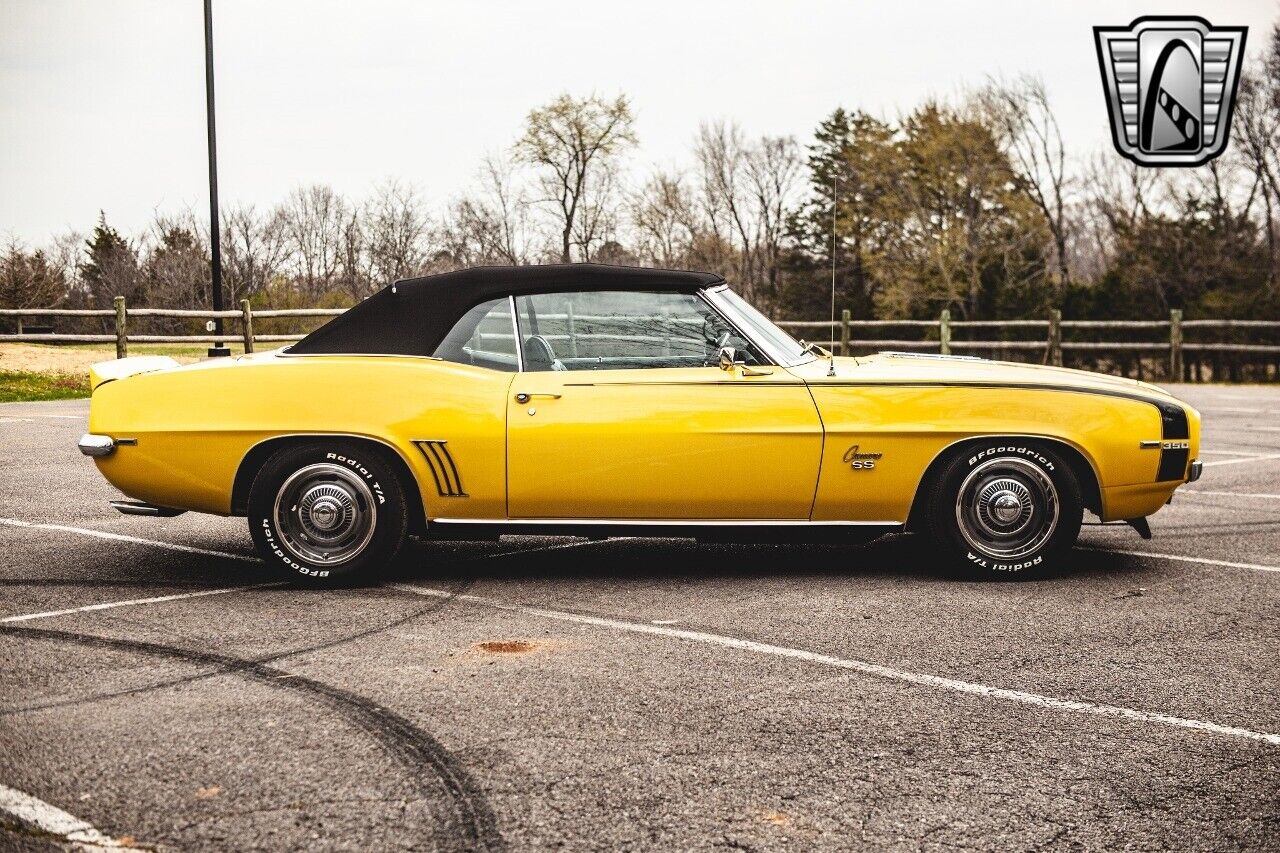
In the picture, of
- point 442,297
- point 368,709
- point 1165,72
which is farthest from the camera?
point 1165,72

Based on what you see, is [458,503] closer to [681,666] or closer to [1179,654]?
[681,666]

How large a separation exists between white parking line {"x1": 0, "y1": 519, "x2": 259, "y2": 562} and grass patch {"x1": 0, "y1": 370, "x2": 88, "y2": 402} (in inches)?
466

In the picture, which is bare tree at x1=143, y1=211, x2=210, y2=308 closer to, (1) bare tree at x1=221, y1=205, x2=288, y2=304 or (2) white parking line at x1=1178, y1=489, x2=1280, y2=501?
(1) bare tree at x1=221, y1=205, x2=288, y2=304

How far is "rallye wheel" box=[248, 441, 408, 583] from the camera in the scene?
5.45 m

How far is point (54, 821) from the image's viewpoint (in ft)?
9.37

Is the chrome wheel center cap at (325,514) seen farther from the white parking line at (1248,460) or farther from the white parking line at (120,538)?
the white parking line at (1248,460)

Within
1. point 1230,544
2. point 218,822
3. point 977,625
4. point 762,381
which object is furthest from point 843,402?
point 218,822

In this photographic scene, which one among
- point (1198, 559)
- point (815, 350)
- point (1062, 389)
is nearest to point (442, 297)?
point (815, 350)

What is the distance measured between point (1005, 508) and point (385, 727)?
3.10 meters

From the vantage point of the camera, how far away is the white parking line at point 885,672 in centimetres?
363

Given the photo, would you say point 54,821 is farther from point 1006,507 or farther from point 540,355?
point 1006,507

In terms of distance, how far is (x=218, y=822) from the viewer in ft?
9.39

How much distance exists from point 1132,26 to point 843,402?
14465 mm

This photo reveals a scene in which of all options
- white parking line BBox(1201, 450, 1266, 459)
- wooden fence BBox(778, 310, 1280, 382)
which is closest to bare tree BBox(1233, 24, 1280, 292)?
wooden fence BBox(778, 310, 1280, 382)
